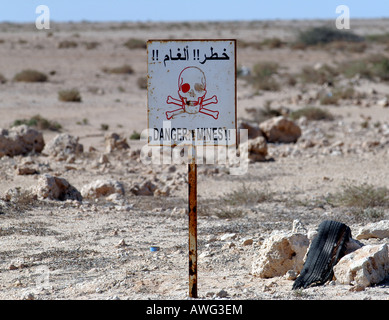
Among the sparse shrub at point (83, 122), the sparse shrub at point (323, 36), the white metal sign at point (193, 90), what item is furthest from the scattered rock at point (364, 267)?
the sparse shrub at point (323, 36)

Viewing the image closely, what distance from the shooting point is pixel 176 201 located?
29.7 feet

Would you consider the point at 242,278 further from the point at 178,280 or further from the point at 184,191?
the point at 184,191

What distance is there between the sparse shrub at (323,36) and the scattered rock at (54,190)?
1606 inches

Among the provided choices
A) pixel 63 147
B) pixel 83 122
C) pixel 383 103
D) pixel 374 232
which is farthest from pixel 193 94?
pixel 383 103

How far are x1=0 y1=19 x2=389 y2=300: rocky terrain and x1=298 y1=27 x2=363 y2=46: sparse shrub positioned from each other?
2673 cm

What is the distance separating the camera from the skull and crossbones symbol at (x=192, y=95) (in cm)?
459

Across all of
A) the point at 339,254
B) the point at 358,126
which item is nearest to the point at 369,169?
the point at 358,126

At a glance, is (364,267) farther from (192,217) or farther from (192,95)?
(192,95)

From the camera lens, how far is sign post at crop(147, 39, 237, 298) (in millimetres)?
4566

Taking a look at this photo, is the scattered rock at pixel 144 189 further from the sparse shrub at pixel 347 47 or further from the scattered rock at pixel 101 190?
the sparse shrub at pixel 347 47

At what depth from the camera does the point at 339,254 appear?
524cm

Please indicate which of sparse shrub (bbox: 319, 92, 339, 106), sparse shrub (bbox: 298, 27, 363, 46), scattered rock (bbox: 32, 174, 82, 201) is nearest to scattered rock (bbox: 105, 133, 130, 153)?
scattered rock (bbox: 32, 174, 82, 201)
